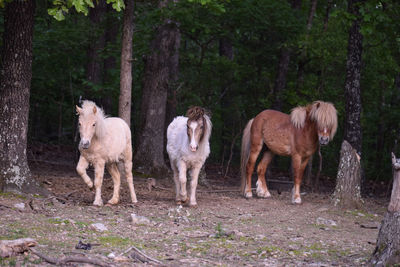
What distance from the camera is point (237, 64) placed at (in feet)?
56.4

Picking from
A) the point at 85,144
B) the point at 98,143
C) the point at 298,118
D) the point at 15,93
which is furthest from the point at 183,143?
the point at 15,93

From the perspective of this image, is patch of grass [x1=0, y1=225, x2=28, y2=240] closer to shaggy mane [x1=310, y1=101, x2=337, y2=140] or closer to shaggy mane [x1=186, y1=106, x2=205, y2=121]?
shaggy mane [x1=186, y1=106, x2=205, y2=121]

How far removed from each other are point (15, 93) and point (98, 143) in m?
1.68

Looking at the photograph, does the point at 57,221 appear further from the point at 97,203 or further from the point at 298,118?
the point at 298,118

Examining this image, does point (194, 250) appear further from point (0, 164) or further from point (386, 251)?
point (0, 164)

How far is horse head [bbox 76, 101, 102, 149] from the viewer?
27.3 feet

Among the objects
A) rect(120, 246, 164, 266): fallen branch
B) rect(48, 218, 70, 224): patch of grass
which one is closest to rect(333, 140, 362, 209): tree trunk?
rect(48, 218, 70, 224): patch of grass

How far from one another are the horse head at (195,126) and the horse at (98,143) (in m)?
1.26

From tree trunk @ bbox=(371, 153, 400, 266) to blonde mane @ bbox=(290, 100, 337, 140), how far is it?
498cm

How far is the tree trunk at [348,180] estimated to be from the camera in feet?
32.9

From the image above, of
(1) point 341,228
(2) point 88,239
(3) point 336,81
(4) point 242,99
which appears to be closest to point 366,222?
(1) point 341,228

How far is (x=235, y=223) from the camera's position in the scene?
8.16 meters

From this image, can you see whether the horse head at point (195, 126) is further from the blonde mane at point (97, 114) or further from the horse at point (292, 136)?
the horse at point (292, 136)

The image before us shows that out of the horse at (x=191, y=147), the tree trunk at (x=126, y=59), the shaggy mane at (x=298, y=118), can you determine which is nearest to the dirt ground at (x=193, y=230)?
the horse at (x=191, y=147)
